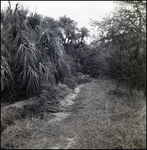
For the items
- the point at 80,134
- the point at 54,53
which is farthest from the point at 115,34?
the point at 80,134

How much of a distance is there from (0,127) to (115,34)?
19.8 ft

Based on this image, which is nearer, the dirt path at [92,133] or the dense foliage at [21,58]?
the dirt path at [92,133]

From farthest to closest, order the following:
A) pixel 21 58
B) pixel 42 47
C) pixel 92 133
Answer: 1. pixel 42 47
2. pixel 21 58
3. pixel 92 133

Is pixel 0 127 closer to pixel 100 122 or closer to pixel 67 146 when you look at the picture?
pixel 67 146

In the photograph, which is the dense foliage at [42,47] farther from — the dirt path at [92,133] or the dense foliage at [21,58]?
the dirt path at [92,133]

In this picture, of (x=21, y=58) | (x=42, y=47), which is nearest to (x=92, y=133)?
(x=21, y=58)

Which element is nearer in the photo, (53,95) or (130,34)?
(130,34)

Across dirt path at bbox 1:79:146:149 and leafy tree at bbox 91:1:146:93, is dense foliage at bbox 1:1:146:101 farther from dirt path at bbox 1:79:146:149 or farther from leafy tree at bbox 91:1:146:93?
dirt path at bbox 1:79:146:149

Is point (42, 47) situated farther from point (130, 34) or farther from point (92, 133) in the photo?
point (92, 133)

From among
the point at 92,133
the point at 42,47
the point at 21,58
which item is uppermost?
the point at 42,47

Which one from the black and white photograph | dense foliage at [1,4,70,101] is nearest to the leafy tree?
the black and white photograph

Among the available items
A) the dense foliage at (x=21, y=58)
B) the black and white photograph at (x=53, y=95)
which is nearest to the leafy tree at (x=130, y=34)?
the black and white photograph at (x=53, y=95)

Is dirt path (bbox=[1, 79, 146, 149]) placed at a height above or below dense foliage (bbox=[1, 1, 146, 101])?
below

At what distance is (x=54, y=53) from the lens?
9.60 m
